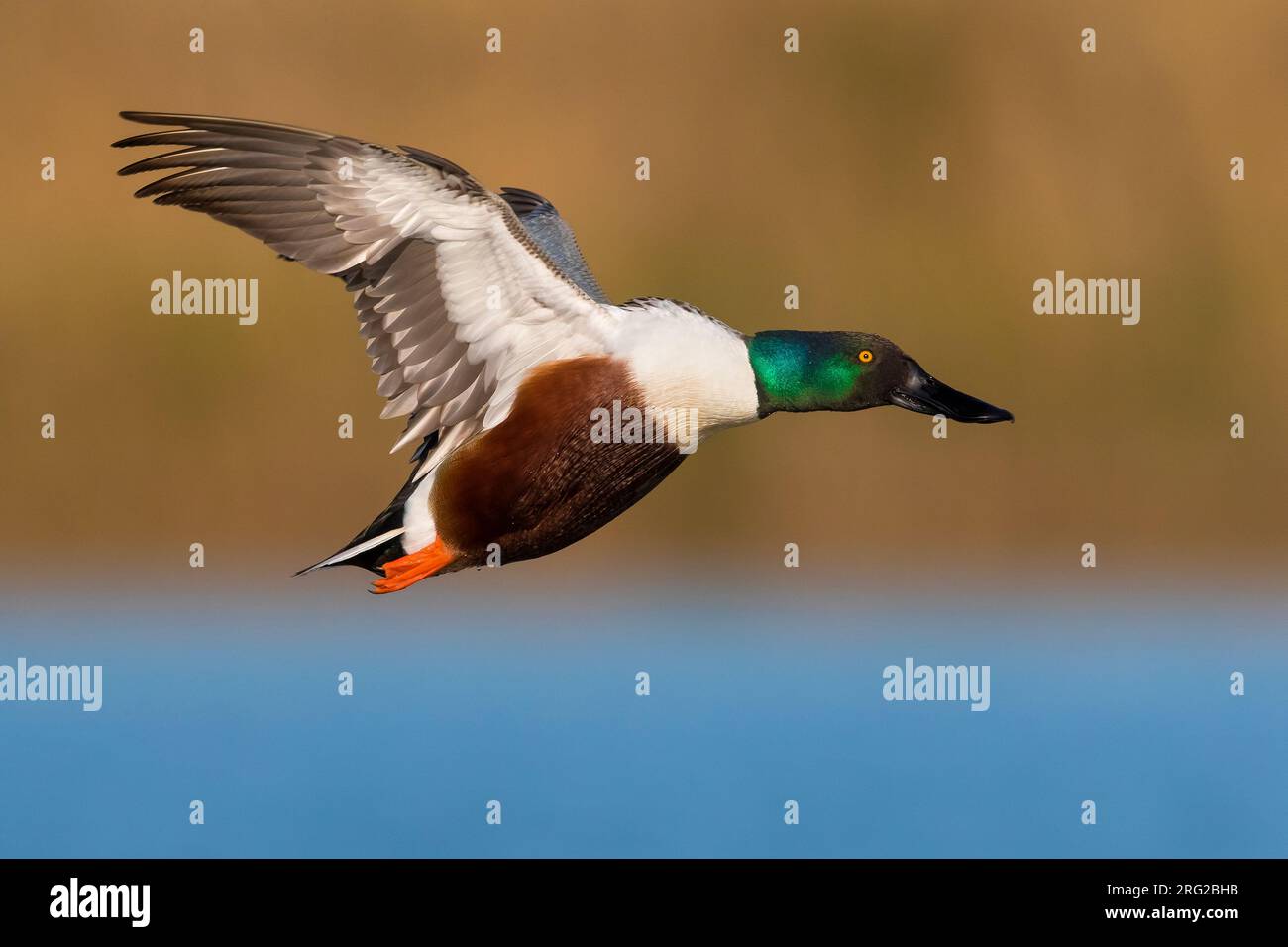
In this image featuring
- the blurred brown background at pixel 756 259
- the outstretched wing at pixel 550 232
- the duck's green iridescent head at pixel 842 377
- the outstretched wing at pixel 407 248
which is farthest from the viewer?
the blurred brown background at pixel 756 259

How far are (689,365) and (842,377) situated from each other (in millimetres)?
430

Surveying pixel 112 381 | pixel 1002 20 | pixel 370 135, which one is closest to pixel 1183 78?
pixel 1002 20

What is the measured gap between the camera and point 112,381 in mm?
11836

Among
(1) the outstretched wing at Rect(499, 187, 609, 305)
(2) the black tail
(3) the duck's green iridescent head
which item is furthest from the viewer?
(1) the outstretched wing at Rect(499, 187, 609, 305)

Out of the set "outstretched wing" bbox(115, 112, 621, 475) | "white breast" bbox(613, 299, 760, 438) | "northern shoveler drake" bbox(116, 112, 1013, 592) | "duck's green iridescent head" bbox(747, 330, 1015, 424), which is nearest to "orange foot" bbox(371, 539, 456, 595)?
"northern shoveler drake" bbox(116, 112, 1013, 592)

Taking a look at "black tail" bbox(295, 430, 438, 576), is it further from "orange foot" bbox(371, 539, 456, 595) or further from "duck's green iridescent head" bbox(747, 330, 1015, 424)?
"duck's green iridescent head" bbox(747, 330, 1015, 424)

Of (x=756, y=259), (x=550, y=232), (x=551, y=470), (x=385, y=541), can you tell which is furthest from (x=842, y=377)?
(x=756, y=259)

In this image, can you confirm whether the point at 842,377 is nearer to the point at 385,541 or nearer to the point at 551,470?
the point at 551,470

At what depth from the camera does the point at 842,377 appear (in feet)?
16.1

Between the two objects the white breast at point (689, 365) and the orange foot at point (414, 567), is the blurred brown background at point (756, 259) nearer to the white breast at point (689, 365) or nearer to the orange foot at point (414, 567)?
the orange foot at point (414, 567)

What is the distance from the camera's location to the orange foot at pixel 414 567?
4891 mm

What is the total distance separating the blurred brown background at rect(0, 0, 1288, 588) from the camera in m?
11.7

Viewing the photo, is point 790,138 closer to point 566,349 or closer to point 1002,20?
point 1002,20

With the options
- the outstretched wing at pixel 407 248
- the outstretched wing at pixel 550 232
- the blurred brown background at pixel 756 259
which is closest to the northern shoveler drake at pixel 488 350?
the outstretched wing at pixel 407 248
